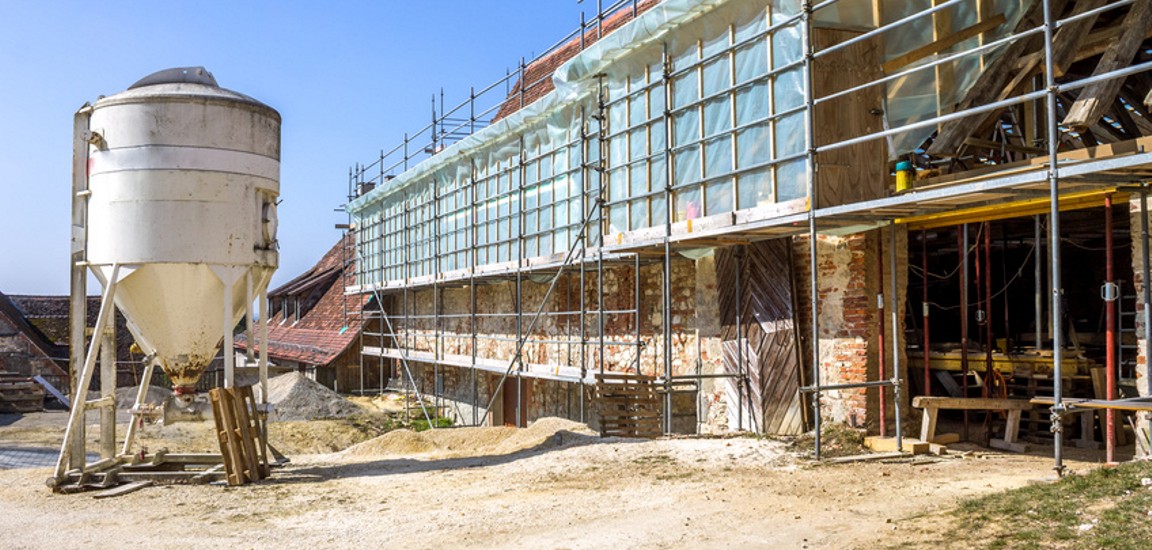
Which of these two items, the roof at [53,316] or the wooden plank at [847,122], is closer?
the wooden plank at [847,122]

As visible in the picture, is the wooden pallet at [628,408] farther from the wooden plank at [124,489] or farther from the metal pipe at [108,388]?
the metal pipe at [108,388]

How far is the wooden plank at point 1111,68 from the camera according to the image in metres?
7.89

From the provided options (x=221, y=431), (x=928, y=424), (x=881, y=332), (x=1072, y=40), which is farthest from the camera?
(x=881, y=332)

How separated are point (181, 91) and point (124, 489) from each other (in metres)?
4.37

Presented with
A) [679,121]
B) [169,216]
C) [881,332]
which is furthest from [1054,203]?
[169,216]

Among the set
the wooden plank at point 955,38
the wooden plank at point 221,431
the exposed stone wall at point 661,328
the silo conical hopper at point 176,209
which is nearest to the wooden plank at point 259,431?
the wooden plank at point 221,431

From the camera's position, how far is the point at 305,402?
21641 millimetres

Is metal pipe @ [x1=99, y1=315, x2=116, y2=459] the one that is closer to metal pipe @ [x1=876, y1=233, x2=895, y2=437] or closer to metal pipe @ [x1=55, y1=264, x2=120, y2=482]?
metal pipe @ [x1=55, y1=264, x2=120, y2=482]

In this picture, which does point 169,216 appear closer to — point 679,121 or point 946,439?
point 679,121

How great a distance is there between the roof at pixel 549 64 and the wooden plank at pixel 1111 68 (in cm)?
1084

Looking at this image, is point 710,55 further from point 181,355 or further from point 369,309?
point 369,309

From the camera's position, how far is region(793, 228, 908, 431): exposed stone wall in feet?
34.6

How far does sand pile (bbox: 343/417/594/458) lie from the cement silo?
2.88 m

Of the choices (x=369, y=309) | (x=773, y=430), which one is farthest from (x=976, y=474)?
(x=369, y=309)
